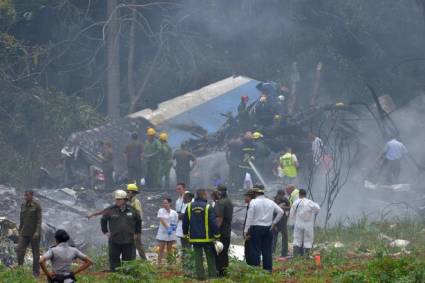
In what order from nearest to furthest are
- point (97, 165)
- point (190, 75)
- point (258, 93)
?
point (97, 165), point (258, 93), point (190, 75)

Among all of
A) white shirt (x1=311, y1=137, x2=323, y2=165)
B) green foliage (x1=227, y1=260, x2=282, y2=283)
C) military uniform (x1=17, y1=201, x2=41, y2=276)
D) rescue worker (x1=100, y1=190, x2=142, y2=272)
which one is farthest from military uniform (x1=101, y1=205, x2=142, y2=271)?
white shirt (x1=311, y1=137, x2=323, y2=165)

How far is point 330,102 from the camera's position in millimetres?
36562

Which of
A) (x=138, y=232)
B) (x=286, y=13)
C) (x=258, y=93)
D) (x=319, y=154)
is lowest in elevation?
(x=138, y=232)

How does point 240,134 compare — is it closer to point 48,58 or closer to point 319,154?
point 319,154

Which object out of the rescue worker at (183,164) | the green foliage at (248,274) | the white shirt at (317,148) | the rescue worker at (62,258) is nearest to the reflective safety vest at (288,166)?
the white shirt at (317,148)

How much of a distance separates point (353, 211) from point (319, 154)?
6.40 feet

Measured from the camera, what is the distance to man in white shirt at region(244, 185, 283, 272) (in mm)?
16656

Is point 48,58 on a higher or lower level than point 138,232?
higher

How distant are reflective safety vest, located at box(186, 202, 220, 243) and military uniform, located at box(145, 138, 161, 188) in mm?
12833

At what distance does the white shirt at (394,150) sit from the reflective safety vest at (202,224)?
1472cm

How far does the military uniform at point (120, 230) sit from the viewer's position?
54.3ft

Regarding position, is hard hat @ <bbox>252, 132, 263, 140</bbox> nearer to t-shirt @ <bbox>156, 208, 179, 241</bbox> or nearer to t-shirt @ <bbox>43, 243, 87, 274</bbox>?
t-shirt @ <bbox>156, 208, 179, 241</bbox>

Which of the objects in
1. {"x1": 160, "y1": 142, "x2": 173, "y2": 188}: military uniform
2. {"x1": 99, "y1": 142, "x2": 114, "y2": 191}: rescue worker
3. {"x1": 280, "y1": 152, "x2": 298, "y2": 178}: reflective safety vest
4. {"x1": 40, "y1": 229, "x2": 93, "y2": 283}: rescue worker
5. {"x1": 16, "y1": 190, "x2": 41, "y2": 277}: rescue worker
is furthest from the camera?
{"x1": 99, "y1": 142, "x2": 114, "y2": 191}: rescue worker

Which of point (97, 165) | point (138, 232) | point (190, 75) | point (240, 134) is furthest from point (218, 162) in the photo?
point (138, 232)
